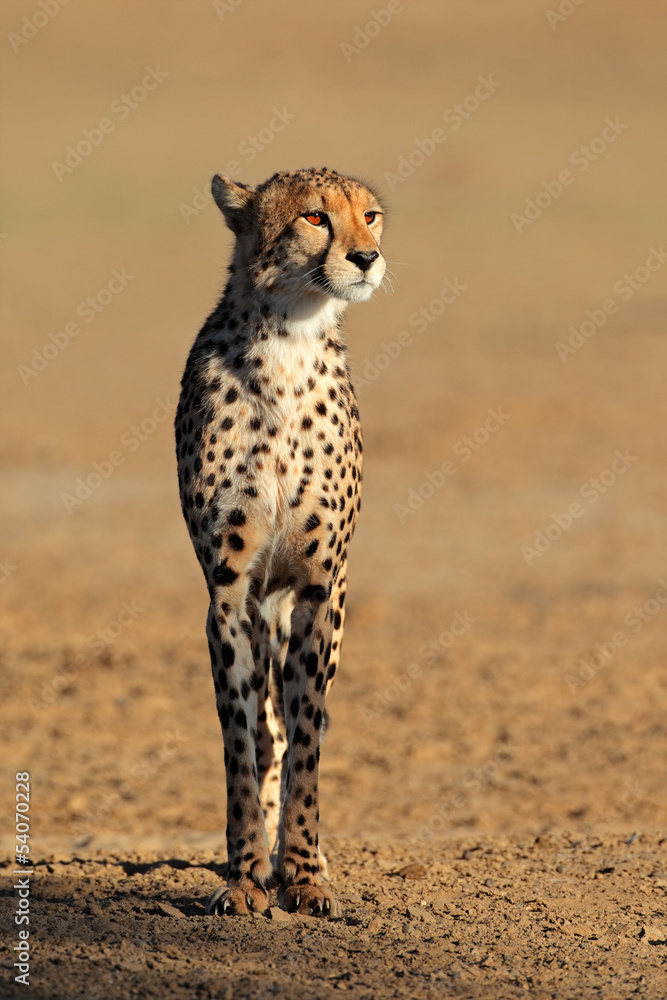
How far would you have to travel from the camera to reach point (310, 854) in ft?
14.5

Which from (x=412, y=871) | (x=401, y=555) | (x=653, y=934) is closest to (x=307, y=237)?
(x=412, y=871)

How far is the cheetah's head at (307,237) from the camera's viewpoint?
442 cm

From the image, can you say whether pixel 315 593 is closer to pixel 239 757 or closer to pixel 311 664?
pixel 311 664

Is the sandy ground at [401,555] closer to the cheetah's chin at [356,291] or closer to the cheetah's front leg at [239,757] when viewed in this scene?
the cheetah's front leg at [239,757]

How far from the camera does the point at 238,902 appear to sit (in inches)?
167

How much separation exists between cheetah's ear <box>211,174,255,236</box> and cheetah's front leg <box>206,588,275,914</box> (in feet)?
4.17

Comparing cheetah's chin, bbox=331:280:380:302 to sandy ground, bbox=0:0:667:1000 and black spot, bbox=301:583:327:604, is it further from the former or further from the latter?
sandy ground, bbox=0:0:667:1000

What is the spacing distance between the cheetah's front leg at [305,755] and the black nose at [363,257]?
1.06 m

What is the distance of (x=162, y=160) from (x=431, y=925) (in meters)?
24.2

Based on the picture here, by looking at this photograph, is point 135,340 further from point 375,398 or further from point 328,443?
point 328,443

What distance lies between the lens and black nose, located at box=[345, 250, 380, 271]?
14.4 feet

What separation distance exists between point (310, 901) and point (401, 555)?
6.64 meters

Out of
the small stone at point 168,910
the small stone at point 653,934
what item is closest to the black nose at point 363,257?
the small stone at point 168,910

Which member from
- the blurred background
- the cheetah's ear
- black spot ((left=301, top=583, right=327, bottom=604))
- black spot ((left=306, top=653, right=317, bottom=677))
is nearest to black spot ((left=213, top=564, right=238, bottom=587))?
black spot ((left=301, top=583, right=327, bottom=604))
